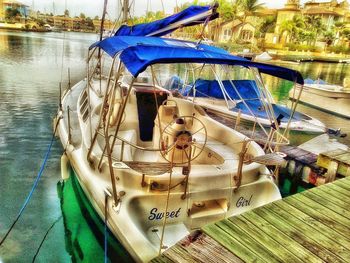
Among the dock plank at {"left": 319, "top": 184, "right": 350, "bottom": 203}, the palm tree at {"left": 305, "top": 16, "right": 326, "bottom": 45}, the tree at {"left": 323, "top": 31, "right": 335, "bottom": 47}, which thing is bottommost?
the dock plank at {"left": 319, "top": 184, "right": 350, "bottom": 203}

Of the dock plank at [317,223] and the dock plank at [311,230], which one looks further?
the dock plank at [317,223]

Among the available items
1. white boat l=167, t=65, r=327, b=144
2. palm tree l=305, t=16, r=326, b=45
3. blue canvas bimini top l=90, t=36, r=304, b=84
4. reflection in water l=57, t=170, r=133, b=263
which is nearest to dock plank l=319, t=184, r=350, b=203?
blue canvas bimini top l=90, t=36, r=304, b=84

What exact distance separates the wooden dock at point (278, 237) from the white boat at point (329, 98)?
17020mm

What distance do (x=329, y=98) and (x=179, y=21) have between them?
17.7 metres

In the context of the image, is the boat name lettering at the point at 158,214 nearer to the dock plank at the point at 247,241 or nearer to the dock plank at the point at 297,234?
the dock plank at the point at 247,241

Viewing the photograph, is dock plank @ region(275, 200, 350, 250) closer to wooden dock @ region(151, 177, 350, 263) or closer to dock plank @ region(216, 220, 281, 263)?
wooden dock @ region(151, 177, 350, 263)

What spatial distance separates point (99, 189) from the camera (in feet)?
16.4

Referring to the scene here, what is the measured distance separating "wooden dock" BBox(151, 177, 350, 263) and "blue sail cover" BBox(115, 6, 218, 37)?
3.85 metres

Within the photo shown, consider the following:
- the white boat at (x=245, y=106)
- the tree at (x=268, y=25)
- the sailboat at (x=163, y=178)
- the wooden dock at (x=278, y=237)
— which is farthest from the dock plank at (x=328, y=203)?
the tree at (x=268, y=25)

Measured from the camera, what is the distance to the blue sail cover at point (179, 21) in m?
5.68

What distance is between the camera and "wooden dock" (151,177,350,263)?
136 inches

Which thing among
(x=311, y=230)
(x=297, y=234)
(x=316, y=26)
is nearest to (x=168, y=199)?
(x=297, y=234)

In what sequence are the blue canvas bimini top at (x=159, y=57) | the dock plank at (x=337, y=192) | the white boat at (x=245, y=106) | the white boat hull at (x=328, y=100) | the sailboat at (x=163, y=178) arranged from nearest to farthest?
the blue canvas bimini top at (x=159, y=57) < the sailboat at (x=163, y=178) < the dock plank at (x=337, y=192) < the white boat at (x=245, y=106) < the white boat hull at (x=328, y=100)

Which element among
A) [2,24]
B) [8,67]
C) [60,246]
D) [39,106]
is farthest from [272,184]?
[2,24]
